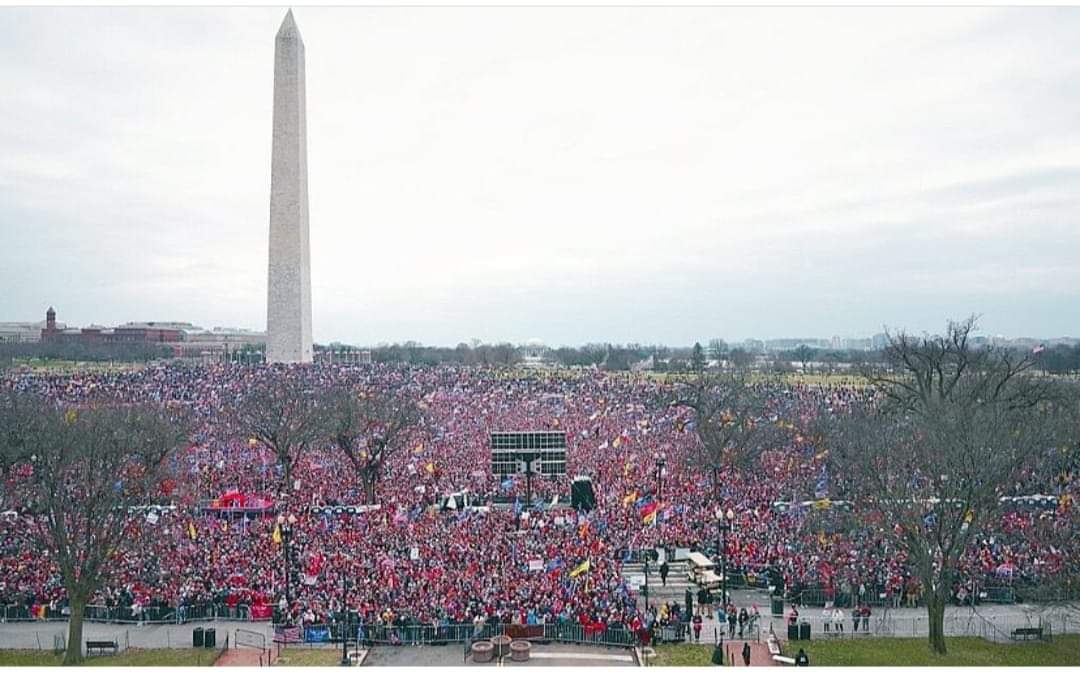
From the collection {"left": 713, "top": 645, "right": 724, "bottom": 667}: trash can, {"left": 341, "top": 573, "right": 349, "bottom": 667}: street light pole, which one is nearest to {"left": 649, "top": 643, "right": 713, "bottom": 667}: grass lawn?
{"left": 713, "top": 645, "right": 724, "bottom": 667}: trash can

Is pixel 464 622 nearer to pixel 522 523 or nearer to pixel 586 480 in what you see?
pixel 522 523

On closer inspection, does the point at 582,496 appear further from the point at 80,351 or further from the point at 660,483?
the point at 80,351

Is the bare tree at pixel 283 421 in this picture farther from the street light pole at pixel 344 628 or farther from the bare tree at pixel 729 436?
the bare tree at pixel 729 436

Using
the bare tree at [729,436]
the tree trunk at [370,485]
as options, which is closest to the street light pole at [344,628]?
the tree trunk at [370,485]

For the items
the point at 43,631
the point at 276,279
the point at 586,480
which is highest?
the point at 276,279

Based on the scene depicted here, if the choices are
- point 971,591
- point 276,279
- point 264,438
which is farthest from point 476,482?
point 276,279

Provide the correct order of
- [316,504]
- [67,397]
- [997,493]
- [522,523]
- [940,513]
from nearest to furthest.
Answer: [940,513], [997,493], [522,523], [316,504], [67,397]
